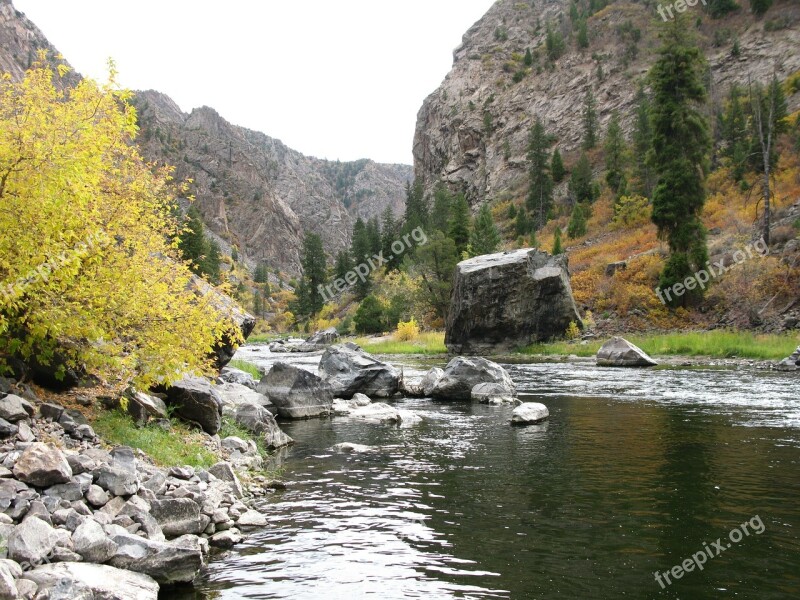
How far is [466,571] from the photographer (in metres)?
7.75

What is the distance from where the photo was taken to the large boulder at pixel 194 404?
14289 mm

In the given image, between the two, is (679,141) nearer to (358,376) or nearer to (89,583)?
(358,376)

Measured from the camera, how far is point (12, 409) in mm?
9266

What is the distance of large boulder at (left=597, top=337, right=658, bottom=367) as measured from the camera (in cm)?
3434

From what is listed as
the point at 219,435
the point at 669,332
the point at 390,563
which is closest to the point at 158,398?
the point at 219,435

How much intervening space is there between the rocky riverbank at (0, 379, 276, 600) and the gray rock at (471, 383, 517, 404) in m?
14.2

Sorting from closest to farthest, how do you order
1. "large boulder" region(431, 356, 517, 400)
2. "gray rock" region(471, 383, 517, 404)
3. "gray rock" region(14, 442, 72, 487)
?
1. "gray rock" region(14, 442, 72, 487)
2. "gray rock" region(471, 383, 517, 404)
3. "large boulder" region(431, 356, 517, 400)

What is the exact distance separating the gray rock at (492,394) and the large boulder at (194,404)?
12.4m

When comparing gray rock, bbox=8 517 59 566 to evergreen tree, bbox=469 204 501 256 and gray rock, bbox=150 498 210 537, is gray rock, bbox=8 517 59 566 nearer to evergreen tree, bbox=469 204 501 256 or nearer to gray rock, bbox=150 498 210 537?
gray rock, bbox=150 498 210 537

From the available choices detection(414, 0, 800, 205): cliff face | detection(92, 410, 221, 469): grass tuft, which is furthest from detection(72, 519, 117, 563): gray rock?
detection(414, 0, 800, 205): cliff face

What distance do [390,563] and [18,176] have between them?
867 cm

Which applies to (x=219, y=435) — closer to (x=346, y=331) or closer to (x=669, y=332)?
(x=669, y=332)

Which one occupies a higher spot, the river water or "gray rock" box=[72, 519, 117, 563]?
"gray rock" box=[72, 519, 117, 563]

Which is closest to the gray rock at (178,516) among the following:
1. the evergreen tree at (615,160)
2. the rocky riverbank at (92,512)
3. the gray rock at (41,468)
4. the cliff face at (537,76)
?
the rocky riverbank at (92,512)
